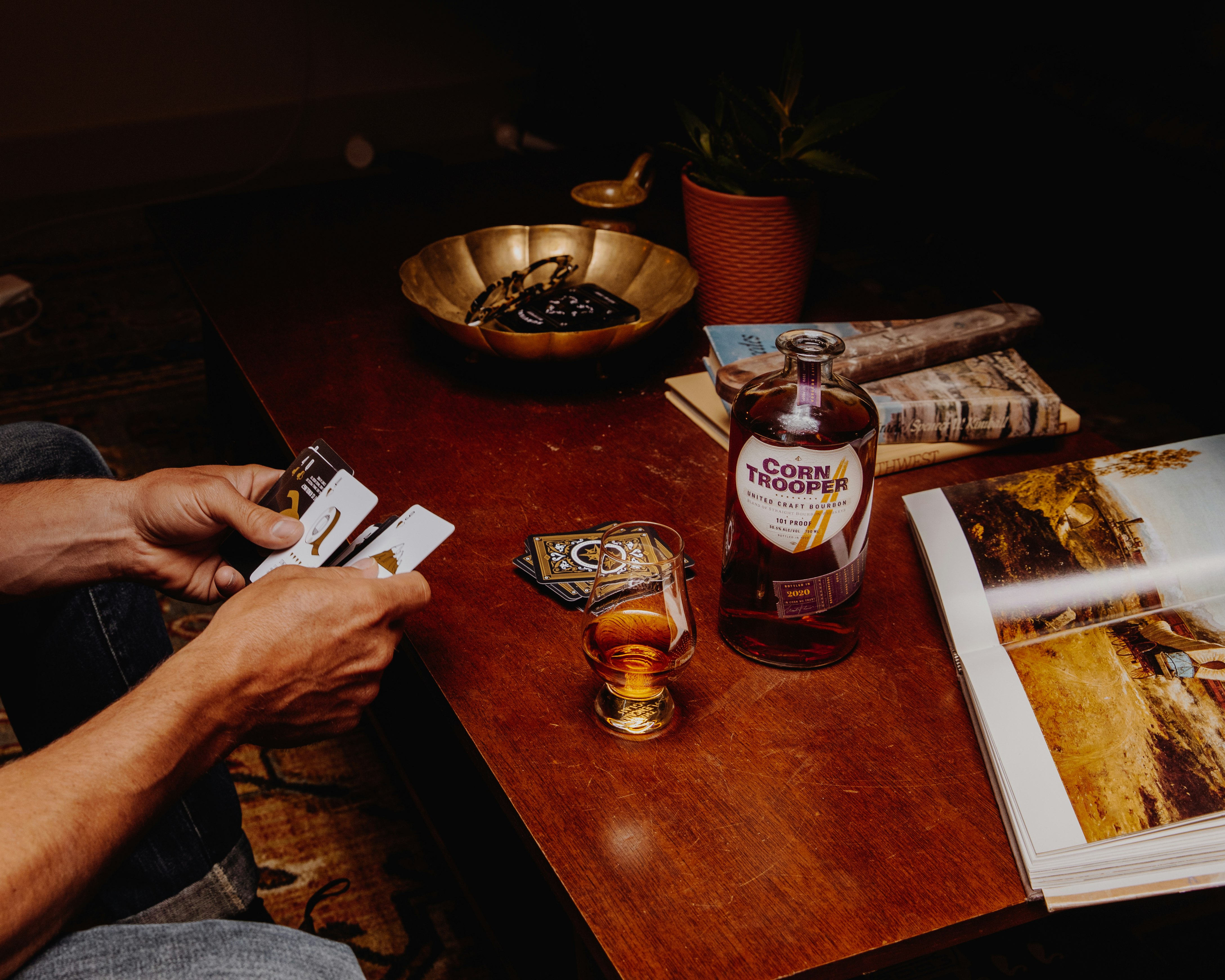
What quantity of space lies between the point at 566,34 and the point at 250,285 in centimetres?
236

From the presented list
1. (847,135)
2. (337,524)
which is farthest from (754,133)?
(847,135)

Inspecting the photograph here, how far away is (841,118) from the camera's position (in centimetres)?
110

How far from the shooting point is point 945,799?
64 cm

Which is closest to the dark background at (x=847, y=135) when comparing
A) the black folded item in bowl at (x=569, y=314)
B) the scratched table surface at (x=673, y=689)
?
the black folded item in bowl at (x=569, y=314)

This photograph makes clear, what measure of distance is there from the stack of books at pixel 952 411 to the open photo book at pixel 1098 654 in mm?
129

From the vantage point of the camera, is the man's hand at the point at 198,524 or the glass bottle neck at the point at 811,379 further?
the man's hand at the point at 198,524

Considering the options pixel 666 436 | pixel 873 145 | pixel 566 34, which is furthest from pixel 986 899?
pixel 566 34

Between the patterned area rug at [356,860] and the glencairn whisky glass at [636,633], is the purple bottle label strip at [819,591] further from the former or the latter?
the patterned area rug at [356,860]

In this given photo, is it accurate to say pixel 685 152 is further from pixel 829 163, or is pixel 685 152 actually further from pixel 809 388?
pixel 809 388

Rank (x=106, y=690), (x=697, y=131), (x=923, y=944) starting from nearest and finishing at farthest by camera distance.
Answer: (x=923, y=944)
(x=106, y=690)
(x=697, y=131)

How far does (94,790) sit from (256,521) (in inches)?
10.5

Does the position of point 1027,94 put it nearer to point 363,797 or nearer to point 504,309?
point 504,309

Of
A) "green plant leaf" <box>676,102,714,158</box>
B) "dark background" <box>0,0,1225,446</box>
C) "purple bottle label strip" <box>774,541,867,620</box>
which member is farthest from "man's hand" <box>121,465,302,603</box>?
"dark background" <box>0,0,1225,446</box>

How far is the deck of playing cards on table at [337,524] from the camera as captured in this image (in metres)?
0.80
